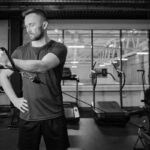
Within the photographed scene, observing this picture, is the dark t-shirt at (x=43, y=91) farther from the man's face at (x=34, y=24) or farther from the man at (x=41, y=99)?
the man's face at (x=34, y=24)

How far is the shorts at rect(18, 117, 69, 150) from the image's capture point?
4.02ft

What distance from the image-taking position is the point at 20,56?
48.8 inches

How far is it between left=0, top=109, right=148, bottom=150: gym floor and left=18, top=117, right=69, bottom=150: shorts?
5.74 ft

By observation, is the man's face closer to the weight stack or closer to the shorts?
the shorts

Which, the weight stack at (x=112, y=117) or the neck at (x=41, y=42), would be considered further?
the weight stack at (x=112, y=117)

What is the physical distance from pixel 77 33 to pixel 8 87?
682cm

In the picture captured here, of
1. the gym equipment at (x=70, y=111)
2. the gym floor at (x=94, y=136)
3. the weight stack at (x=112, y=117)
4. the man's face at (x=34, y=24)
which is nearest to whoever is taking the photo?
the man's face at (x=34, y=24)

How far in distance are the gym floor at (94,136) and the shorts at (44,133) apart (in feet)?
5.74

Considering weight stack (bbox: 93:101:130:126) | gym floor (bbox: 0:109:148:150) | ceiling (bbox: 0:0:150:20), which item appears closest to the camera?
gym floor (bbox: 0:109:148:150)

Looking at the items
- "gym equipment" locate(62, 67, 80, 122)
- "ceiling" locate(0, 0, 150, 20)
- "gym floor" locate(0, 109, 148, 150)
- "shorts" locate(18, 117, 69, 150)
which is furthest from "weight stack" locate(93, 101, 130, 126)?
"shorts" locate(18, 117, 69, 150)

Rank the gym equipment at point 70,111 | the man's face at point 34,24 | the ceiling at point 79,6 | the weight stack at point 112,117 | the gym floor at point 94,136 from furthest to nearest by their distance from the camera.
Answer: the ceiling at point 79,6, the gym equipment at point 70,111, the weight stack at point 112,117, the gym floor at point 94,136, the man's face at point 34,24

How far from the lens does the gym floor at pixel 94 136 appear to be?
310 cm

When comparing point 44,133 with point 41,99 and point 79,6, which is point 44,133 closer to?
point 41,99

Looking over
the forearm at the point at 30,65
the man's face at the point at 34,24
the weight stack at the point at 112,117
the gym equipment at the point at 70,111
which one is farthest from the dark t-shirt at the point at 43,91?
the gym equipment at the point at 70,111
